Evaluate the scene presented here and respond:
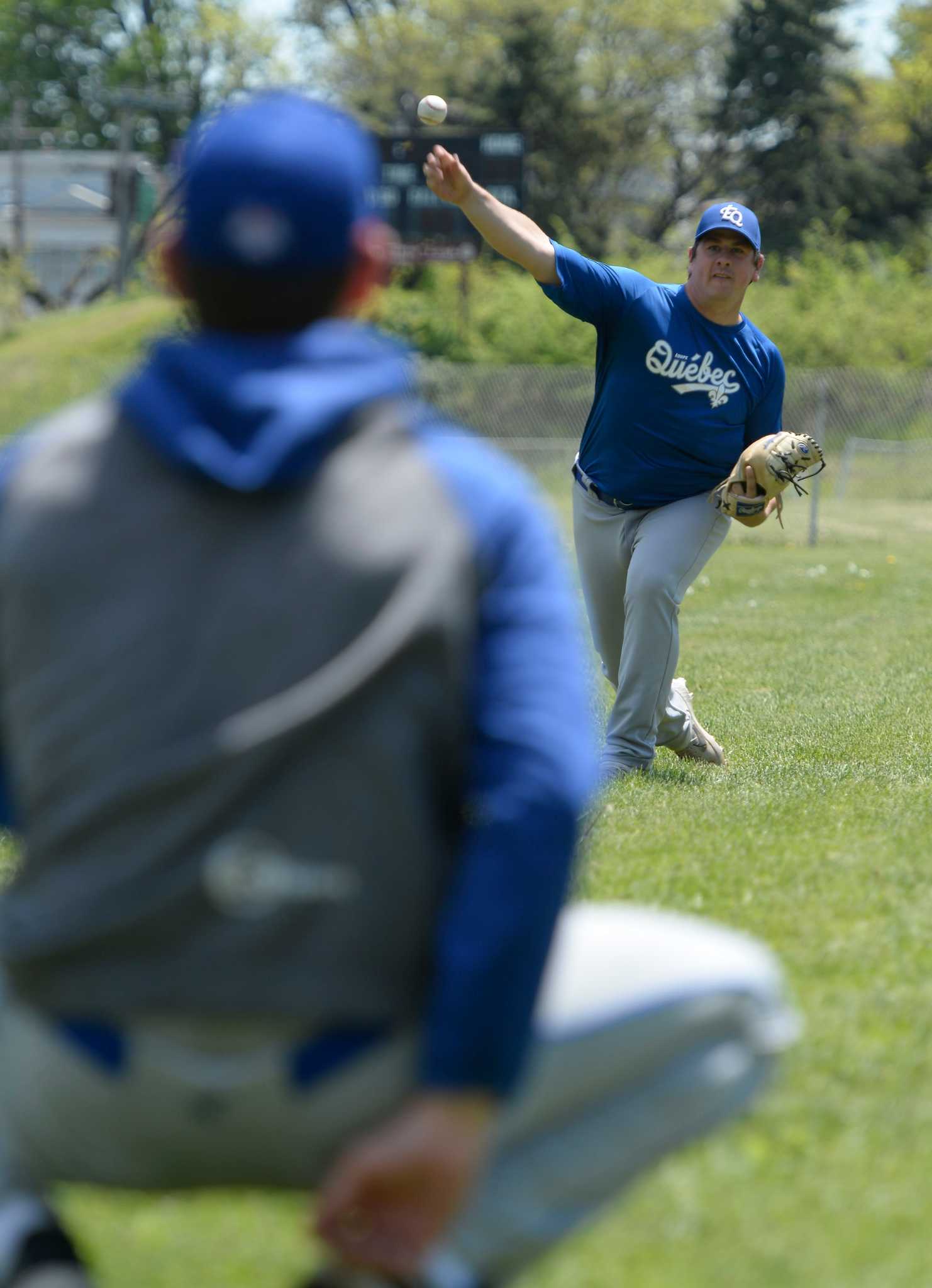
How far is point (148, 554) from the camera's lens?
1845 mm

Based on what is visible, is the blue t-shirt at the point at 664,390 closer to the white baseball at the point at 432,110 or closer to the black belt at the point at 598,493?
the black belt at the point at 598,493

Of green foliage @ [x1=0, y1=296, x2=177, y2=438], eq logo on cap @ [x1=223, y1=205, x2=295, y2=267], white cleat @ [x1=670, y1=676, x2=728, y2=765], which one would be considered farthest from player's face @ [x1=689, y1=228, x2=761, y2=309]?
green foliage @ [x1=0, y1=296, x2=177, y2=438]

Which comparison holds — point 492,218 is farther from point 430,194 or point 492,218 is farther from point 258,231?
point 430,194

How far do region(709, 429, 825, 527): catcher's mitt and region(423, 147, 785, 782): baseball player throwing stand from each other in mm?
34

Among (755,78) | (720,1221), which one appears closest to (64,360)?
(755,78)

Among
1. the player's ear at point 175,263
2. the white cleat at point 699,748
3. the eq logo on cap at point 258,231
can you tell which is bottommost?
the white cleat at point 699,748

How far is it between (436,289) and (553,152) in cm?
927

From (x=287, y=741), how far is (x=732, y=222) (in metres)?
5.30

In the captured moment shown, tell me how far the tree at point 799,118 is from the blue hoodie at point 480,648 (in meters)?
47.0

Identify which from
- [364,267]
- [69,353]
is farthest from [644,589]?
[69,353]

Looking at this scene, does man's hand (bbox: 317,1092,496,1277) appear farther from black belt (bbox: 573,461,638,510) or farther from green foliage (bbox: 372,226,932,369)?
green foliage (bbox: 372,226,932,369)

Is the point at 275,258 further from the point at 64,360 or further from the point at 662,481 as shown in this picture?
the point at 64,360

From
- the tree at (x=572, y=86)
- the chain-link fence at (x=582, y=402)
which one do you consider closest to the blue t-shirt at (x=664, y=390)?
the chain-link fence at (x=582, y=402)

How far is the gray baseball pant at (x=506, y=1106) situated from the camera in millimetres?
1896
